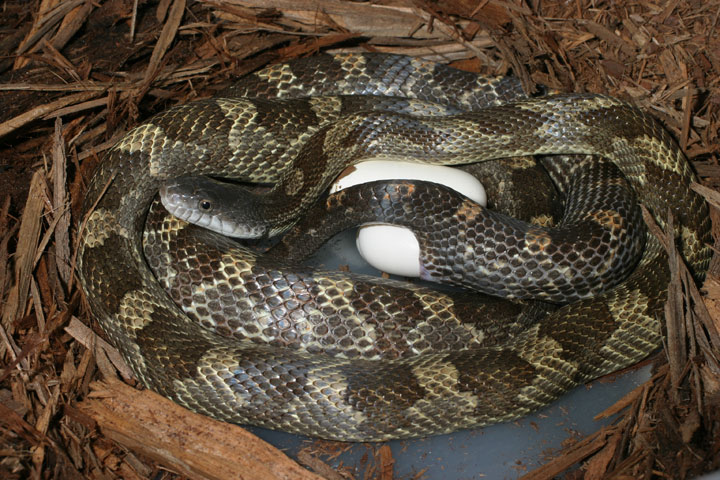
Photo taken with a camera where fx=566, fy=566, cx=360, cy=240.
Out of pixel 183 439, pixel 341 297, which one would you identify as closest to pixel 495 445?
pixel 341 297

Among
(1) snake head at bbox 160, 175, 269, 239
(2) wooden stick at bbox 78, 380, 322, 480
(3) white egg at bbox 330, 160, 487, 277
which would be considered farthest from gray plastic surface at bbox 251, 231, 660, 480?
(1) snake head at bbox 160, 175, 269, 239

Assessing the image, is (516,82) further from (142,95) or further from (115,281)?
(115,281)

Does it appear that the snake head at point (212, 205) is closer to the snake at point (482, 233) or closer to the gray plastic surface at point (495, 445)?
the snake at point (482, 233)

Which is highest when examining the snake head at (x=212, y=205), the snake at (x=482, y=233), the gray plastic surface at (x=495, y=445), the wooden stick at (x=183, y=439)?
the snake at (x=482, y=233)

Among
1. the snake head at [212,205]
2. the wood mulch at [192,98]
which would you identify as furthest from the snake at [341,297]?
the wood mulch at [192,98]

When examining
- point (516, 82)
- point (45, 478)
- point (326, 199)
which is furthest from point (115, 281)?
point (516, 82)

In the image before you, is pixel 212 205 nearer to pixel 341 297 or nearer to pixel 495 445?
pixel 341 297

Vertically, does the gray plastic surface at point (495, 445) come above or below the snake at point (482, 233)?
below
